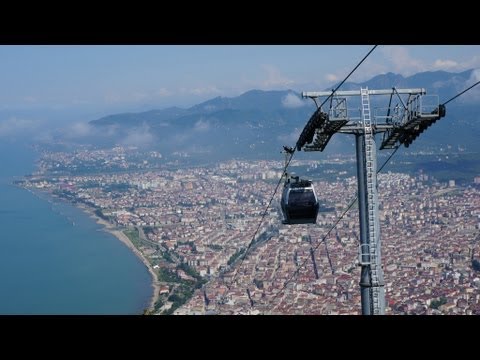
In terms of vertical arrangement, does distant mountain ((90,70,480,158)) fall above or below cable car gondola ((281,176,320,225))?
above

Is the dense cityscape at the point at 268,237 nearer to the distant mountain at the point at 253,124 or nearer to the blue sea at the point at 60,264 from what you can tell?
the blue sea at the point at 60,264

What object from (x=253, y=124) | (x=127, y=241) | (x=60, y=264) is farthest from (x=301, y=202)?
(x=253, y=124)

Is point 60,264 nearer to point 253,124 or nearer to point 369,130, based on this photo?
point 253,124

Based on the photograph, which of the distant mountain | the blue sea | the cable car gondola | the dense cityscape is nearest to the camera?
the cable car gondola

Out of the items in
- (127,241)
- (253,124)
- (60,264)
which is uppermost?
(253,124)

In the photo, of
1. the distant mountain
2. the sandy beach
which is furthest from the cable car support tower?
the distant mountain

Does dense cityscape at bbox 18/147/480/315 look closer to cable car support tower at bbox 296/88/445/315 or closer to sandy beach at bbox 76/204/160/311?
sandy beach at bbox 76/204/160/311
